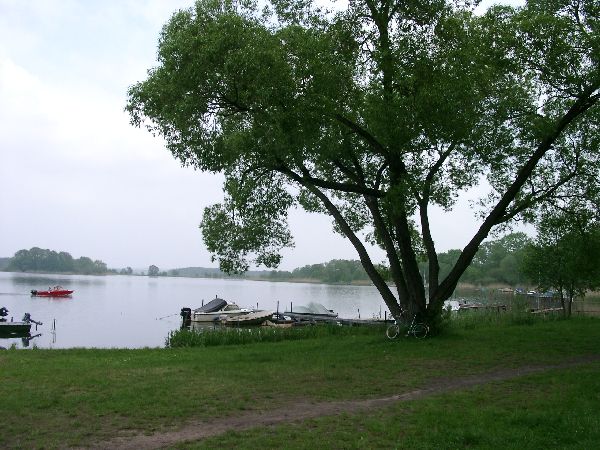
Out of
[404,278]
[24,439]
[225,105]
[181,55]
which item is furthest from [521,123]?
[24,439]

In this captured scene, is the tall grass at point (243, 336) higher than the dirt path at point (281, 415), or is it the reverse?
the dirt path at point (281, 415)

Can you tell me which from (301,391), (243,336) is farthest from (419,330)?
(301,391)

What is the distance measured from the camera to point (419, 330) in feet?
54.6

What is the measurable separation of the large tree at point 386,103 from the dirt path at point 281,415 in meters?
5.12

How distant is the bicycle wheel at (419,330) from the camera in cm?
1661

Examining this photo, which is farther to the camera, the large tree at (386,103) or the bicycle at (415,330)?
the bicycle at (415,330)

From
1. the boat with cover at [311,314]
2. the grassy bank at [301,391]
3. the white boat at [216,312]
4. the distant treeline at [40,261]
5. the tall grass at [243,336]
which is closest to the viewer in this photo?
the grassy bank at [301,391]

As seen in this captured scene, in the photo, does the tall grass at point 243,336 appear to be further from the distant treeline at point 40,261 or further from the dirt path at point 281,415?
the distant treeline at point 40,261

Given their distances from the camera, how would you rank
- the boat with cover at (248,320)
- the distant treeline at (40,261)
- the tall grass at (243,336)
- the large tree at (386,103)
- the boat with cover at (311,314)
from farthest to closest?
the distant treeline at (40,261) < the boat with cover at (311,314) < the boat with cover at (248,320) < the tall grass at (243,336) < the large tree at (386,103)

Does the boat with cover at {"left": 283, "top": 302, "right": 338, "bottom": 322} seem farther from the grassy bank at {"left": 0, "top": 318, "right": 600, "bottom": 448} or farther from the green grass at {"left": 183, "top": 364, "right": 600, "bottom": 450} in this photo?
the green grass at {"left": 183, "top": 364, "right": 600, "bottom": 450}

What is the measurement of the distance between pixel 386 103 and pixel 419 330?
22.6 feet

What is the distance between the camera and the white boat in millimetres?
36531

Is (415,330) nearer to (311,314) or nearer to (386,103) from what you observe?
(386,103)

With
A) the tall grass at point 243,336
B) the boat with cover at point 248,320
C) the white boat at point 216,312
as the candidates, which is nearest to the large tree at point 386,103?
the tall grass at point 243,336
